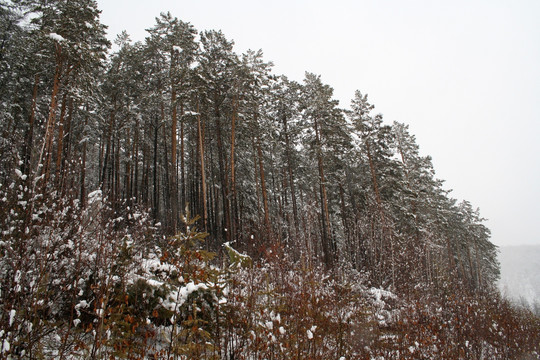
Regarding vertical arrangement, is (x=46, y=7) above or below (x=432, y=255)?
above

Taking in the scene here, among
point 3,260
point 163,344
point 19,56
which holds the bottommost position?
point 163,344

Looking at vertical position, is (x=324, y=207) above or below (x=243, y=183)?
below

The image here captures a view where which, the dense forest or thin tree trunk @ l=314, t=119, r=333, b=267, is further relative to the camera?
thin tree trunk @ l=314, t=119, r=333, b=267

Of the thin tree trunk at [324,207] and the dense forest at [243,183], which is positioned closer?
the dense forest at [243,183]

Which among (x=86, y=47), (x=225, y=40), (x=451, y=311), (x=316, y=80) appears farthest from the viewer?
(x=316, y=80)

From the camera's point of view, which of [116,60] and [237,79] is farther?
[116,60]

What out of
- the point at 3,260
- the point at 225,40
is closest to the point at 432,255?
the point at 225,40

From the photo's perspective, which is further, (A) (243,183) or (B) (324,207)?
(A) (243,183)

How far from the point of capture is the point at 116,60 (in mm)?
22453

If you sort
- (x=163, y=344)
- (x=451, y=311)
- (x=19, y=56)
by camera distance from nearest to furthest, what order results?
(x=163, y=344)
(x=451, y=311)
(x=19, y=56)

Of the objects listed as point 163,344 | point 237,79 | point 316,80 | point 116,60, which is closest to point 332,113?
point 316,80

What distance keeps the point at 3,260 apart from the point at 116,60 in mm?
22946

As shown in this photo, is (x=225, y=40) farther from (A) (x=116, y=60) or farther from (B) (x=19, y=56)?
(B) (x=19, y=56)

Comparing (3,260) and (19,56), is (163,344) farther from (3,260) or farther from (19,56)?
(19,56)
